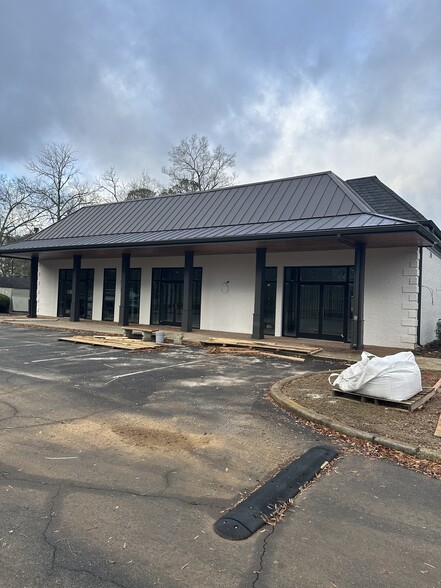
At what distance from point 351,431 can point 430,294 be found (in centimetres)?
1355

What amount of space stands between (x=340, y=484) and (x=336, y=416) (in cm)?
208

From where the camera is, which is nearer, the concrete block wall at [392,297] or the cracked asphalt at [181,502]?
the cracked asphalt at [181,502]

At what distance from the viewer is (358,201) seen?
626 inches

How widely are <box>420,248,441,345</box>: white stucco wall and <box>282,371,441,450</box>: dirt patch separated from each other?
9.21 metres

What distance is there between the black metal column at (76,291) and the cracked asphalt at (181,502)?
1635cm

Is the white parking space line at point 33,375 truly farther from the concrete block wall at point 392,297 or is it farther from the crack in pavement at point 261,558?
the concrete block wall at point 392,297

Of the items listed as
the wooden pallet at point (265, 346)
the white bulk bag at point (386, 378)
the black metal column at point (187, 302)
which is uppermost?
the black metal column at point (187, 302)

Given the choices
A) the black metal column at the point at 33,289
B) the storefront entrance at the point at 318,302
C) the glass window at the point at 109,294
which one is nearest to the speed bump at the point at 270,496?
the storefront entrance at the point at 318,302

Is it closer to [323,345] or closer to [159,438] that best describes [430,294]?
[323,345]

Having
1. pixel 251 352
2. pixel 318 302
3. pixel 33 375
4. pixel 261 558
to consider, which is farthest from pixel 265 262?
pixel 261 558

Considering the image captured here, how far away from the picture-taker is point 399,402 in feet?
21.9

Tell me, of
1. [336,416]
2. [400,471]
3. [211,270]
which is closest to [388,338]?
[211,270]

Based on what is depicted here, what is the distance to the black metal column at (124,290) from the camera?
21.1m

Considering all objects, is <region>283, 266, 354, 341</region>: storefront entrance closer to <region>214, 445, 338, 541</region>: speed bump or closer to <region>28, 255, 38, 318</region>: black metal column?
<region>214, 445, 338, 541</region>: speed bump
